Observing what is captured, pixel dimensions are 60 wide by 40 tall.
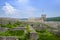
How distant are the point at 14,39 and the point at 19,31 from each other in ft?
4.43

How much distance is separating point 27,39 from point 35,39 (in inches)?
11.6

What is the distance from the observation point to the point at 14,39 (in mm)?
4414

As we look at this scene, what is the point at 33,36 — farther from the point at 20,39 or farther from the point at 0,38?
the point at 0,38

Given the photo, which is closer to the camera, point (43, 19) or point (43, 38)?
point (43, 38)

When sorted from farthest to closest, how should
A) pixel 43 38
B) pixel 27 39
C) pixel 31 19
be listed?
pixel 31 19 < pixel 43 38 < pixel 27 39

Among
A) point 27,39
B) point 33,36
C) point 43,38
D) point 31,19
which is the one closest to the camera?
point 33,36

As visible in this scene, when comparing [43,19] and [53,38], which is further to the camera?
[43,19]

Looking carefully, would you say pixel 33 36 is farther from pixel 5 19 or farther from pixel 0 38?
pixel 5 19

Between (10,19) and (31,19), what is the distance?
1.47 m

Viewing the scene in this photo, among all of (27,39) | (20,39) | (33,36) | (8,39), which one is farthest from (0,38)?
(33,36)

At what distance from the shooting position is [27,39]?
3982 mm

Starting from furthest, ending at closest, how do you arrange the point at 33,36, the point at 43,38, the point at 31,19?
the point at 31,19 < the point at 43,38 < the point at 33,36

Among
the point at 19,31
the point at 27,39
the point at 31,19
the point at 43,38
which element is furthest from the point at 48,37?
the point at 31,19

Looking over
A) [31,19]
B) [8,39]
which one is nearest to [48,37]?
[8,39]
